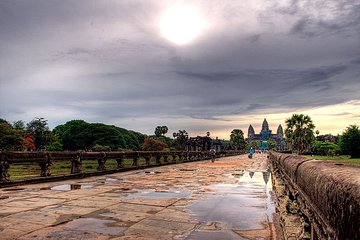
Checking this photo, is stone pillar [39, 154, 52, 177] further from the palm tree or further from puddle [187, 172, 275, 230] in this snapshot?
the palm tree

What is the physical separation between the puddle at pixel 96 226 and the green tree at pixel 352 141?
83392mm

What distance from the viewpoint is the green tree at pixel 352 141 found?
3034 inches

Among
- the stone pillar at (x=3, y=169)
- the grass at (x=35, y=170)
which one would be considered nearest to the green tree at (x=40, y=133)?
the grass at (x=35, y=170)

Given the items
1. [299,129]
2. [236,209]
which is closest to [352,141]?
[299,129]

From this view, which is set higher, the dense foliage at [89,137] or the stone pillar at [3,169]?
the dense foliage at [89,137]

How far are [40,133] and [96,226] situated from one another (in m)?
108

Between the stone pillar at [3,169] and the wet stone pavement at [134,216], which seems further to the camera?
the stone pillar at [3,169]

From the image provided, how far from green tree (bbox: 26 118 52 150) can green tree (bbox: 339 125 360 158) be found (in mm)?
85970

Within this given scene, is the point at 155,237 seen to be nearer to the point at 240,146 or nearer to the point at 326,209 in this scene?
the point at 326,209

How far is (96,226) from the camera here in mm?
5047

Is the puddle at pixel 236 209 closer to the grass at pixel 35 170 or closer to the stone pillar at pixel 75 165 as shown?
the stone pillar at pixel 75 165

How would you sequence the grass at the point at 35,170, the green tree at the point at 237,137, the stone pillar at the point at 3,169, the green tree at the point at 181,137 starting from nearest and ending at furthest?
the stone pillar at the point at 3,169, the grass at the point at 35,170, the green tree at the point at 181,137, the green tree at the point at 237,137

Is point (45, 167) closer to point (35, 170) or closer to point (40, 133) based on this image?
point (35, 170)

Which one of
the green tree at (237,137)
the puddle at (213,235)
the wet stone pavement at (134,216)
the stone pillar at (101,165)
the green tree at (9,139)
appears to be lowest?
the puddle at (213,235)
